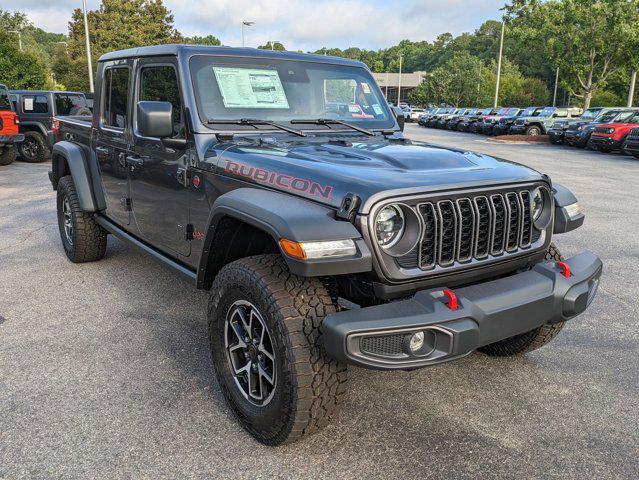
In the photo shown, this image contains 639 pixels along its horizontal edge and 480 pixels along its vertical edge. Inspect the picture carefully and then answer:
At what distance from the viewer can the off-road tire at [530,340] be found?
3363 millimetres

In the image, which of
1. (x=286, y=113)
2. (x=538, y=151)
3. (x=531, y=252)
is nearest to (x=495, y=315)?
(x=531, y=252)

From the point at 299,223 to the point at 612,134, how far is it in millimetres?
19775

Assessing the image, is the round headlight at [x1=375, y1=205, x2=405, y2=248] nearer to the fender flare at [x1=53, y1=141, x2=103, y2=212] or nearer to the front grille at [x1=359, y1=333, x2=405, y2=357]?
the front grille at [x1=359, y1=333, x2=405, y2=357]

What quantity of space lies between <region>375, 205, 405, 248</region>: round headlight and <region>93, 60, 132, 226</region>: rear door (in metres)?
2.48

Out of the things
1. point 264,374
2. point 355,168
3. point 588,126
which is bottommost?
point 264,374

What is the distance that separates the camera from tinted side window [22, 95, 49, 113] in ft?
47.7

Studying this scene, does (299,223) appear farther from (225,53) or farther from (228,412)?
(225,53)

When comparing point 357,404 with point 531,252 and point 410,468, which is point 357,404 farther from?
point 531,252

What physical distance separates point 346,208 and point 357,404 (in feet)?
4.04

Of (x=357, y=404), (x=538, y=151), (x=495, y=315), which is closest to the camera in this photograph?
(x=495, y=315)

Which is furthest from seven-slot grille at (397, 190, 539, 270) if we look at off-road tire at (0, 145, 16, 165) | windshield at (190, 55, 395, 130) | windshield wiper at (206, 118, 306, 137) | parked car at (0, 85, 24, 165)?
off-road tire at (0, 145, 16, 165)

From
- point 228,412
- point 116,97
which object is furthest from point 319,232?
point 116,97

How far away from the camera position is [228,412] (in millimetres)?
3037

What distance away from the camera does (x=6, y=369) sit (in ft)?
11.4
